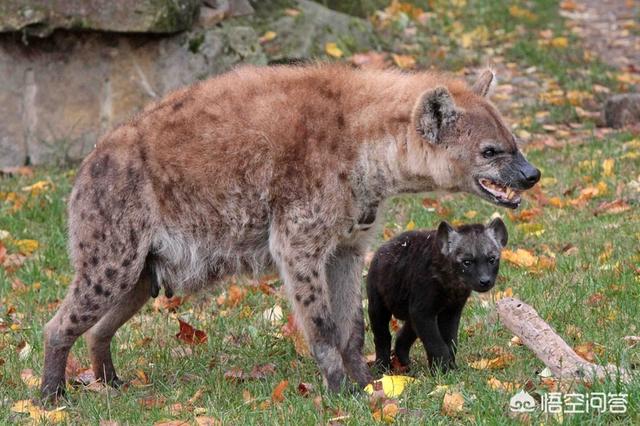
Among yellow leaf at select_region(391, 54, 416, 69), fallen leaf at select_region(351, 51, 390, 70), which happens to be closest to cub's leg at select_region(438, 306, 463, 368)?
fallen leaf at select_region(351, 51, 390, 70)

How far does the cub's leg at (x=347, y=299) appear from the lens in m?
6.31

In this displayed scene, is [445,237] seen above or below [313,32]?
above

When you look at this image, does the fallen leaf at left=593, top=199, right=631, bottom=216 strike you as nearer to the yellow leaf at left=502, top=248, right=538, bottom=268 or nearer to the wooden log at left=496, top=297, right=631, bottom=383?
the yellow leaf at left=502, top=248, right=538, bottom=268

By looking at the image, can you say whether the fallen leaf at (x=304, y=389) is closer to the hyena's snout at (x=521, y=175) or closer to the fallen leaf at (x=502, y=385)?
the fallen leaf at (x=502, y=385)

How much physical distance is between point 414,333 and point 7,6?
20.4 feet

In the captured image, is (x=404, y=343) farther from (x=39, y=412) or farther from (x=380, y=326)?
(x=39, y=412)

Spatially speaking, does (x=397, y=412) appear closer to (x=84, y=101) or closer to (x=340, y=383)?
(x=340, y=383)

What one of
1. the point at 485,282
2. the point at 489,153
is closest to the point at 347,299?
the point at 485,282

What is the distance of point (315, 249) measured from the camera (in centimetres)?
602

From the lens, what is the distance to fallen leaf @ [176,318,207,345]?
7.07m

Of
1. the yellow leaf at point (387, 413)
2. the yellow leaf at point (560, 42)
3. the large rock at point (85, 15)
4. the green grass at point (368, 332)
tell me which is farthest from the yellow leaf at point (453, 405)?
A: the yellow leaf at point (560, 42)

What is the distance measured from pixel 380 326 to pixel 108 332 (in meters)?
1.57

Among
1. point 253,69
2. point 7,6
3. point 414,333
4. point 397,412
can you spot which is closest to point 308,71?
point 253,69

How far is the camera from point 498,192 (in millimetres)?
5977
